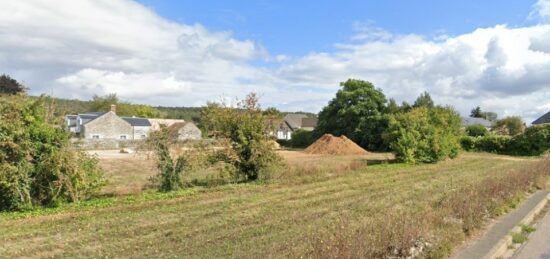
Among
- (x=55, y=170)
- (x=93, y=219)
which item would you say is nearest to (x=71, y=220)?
(x=93, y=219)

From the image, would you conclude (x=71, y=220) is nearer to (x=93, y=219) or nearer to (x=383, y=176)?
(x=93, y=219)

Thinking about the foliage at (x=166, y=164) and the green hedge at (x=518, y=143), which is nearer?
the foliage at (x=166, y=164)

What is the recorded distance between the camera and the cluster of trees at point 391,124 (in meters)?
24.1

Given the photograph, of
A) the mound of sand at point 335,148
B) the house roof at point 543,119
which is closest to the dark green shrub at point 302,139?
the mound of sand at point 335,148

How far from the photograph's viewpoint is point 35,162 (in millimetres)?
9953

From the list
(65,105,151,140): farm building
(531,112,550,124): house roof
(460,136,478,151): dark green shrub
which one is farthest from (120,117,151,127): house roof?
(531,112,550,124): house roof

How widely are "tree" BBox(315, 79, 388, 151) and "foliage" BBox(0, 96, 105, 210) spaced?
35697mm

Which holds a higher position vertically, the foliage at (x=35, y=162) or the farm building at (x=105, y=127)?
the farm building at (x=105, y=127)

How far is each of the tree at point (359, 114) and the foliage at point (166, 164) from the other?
3246cm

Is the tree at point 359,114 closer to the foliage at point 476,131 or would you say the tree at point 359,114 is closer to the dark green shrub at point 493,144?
the dark green shrub at point 493,144

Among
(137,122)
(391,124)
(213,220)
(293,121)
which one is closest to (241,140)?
(213,220)

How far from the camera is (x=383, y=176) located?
17.3m

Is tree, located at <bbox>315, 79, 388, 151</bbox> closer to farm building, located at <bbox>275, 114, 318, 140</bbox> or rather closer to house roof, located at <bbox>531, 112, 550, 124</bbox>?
house roof, located at <bbox>531, 112, 550, 124</bbox>

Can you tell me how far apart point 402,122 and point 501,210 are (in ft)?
52.3
